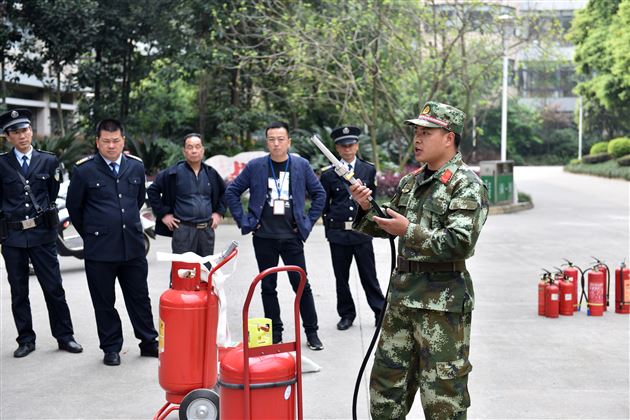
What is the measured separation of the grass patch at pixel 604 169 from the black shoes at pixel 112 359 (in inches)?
1299

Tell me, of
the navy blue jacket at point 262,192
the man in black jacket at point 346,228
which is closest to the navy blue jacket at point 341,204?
the man in black jacket at point 346,228

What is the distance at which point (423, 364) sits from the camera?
161 inches

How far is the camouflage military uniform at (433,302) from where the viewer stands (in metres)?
3.96

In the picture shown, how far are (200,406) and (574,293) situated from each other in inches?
192

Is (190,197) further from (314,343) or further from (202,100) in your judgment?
(202,100)

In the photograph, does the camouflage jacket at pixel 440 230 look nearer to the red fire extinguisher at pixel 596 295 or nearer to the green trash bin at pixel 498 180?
the red fire extinguisher at pixel 596 295

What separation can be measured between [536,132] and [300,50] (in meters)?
46.2

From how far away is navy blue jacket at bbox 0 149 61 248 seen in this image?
6.98 meters

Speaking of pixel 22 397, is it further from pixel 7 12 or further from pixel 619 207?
pixel 619 207

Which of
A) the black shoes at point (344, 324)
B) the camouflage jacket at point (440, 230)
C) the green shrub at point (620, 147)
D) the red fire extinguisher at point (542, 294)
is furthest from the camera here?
the green shrub at point (620, 147)

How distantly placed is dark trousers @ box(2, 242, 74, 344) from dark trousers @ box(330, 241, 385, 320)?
7.93 feet

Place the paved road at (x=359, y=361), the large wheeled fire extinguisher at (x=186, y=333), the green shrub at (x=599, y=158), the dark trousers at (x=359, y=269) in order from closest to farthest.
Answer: the large wheeled fire extinguisher at (x=186, y=333), the paved road at (x=359, y=361), the dark trousers at (x=359, y=269), the green shrub at (x=599, y=158)

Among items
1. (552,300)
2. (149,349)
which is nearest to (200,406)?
(149,349)

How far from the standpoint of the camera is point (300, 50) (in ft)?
65.7
